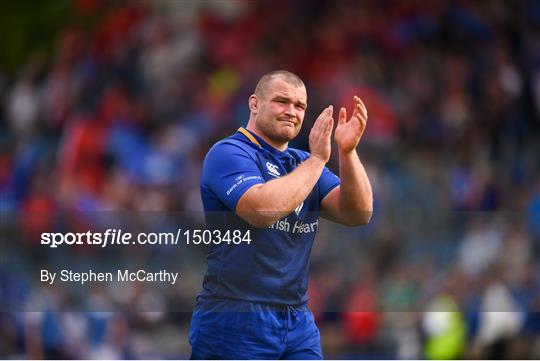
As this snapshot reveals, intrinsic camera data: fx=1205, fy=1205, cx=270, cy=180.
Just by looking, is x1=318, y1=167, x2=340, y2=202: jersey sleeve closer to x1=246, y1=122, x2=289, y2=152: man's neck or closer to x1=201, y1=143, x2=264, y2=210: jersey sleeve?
x1=246, y1=122, x2=289, y2=152: man's neck

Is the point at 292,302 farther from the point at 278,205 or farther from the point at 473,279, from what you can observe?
the point at 473,279

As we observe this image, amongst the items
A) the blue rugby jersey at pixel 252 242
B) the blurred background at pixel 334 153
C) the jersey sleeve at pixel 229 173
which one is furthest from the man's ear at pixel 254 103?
the blurred background at pixel 334 153

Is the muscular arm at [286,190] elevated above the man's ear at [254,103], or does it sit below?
below

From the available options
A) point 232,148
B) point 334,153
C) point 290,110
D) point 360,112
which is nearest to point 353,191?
point 360,112

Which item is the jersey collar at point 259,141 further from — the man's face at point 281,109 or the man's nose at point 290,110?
the man's nose at point 290,110

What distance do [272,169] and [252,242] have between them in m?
0.39

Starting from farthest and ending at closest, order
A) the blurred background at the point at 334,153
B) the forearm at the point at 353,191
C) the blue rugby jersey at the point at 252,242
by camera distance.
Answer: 1. the blurred background at the point at 334,153
2. the forearm at the point at 353,191
3. the blue rugby jersey at the point at 252,242

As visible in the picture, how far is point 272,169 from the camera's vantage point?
5.76m

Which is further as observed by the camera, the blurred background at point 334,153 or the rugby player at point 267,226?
the blurred background at point 334,153

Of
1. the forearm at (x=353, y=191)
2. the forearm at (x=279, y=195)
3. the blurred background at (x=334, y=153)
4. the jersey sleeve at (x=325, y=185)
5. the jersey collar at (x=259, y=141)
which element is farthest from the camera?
the blurred background at (x=334, y=153)

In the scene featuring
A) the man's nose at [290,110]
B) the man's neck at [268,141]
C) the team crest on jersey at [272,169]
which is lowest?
the team crest on jersey at [272,169]

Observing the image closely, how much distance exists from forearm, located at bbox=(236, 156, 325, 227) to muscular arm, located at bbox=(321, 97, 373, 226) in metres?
0.23

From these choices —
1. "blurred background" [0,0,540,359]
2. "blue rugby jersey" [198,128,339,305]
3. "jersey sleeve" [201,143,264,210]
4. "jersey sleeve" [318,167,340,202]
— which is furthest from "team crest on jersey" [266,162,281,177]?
"blurred background" [0,0,540,359]

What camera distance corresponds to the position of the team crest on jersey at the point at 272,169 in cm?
574
